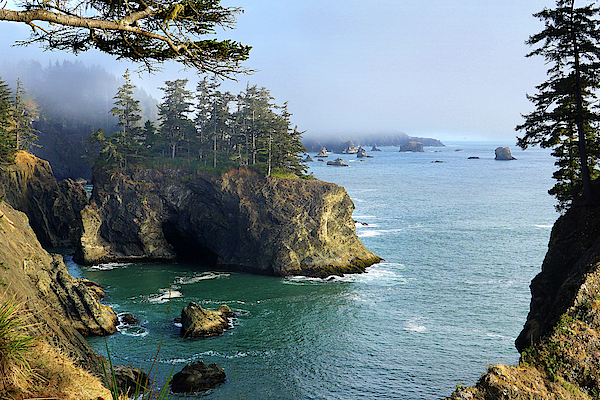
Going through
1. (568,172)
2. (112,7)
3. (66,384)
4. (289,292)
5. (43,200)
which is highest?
(112,7)

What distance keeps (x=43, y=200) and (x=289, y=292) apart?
47.9m

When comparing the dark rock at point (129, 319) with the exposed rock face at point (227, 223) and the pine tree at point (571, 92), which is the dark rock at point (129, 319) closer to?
the exposed rock face at point (227, 223)

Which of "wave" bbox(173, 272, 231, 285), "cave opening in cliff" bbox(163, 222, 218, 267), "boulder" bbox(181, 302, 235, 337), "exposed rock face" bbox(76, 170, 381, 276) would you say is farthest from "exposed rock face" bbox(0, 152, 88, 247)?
"boulder" bbox(181, 302, 235, 337)

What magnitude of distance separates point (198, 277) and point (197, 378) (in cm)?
2823

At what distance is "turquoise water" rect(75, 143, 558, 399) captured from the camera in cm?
3114

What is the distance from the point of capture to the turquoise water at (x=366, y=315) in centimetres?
3114

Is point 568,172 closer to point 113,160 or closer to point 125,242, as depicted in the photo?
point 125,242

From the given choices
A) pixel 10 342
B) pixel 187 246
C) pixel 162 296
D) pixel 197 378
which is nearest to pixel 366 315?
pixel 197 378

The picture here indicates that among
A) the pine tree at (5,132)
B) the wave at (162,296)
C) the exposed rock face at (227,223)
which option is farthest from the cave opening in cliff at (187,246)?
the pine tree at (5,132)

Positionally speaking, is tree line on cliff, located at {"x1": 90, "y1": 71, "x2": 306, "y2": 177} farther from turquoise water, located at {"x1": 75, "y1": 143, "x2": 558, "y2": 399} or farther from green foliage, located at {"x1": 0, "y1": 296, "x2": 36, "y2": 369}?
green foliage, located at {"x1": 0, "y1": 296, "x2": 36, "y2": 369}

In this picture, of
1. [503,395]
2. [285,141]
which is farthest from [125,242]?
[503,395]

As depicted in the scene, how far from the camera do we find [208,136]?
70.5 metres

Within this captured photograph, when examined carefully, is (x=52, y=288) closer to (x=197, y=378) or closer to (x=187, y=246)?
(x=197, y=378)

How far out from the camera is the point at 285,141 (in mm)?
66250
